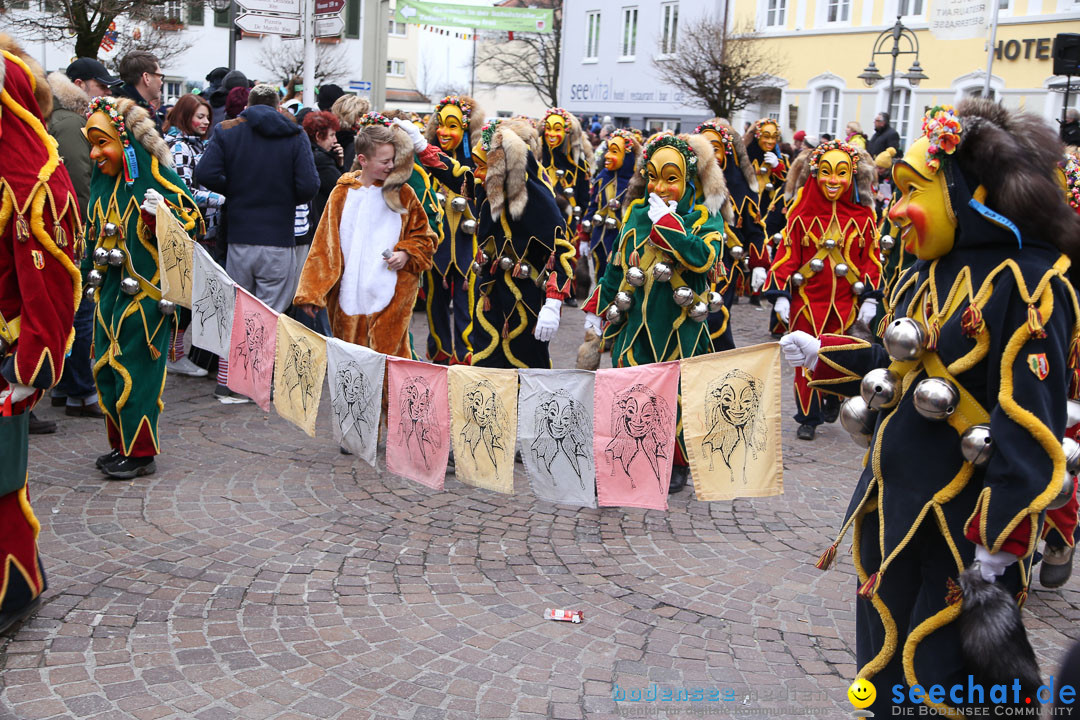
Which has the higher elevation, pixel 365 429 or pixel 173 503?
pixel 365 429

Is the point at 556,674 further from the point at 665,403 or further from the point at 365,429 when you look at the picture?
the point at 365,429

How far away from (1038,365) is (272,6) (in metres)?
9.23

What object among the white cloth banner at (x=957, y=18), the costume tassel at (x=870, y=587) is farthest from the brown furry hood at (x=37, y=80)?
the white cloth banner at (x=957, y=18)

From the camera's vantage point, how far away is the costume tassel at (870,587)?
3.12m

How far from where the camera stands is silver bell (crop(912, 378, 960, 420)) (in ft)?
9.59

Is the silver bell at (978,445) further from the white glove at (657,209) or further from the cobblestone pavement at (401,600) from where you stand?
the white glove at (657,209)

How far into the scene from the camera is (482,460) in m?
4.89

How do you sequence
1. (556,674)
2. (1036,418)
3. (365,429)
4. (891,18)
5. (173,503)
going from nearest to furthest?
(1036,418) → (556,674) → (365,429) → (173,503) → (891,18)

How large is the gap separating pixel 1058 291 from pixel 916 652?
1.11 metres

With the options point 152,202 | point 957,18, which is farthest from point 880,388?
point 957,18

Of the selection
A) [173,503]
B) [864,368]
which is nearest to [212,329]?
[173,503]

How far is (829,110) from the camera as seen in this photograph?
31.1 metres

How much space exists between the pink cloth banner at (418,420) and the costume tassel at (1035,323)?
9.10ft

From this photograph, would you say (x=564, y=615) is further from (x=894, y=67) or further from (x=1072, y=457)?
(x=894, y=67)
